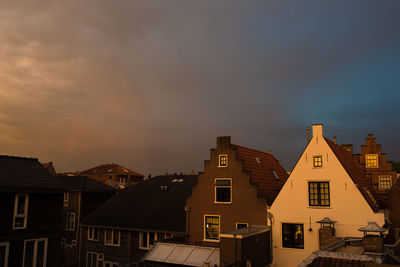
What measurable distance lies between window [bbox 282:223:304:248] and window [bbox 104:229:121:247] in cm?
1886

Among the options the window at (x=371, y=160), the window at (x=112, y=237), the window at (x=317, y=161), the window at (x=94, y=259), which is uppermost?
the window at (x=371, y=160)

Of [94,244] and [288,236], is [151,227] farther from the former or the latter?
[288,236]

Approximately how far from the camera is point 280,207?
79.8 ft

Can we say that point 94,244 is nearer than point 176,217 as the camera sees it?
No

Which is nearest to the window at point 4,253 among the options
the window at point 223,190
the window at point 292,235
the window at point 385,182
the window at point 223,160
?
the window at point 223,190

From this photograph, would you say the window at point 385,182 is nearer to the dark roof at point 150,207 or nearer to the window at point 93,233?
the dark roof at point 150,207

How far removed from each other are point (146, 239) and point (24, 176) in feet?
45.2

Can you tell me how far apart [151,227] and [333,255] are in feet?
69.3

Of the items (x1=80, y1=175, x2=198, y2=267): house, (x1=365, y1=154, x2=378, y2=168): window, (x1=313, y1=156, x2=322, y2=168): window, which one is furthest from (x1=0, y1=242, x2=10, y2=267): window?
(x1=365, y1=154, x2=378, y2=168): window

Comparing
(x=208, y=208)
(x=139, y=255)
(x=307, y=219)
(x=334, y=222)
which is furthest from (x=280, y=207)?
(x=139, y=255)

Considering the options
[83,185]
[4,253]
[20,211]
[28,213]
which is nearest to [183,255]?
[28,213]

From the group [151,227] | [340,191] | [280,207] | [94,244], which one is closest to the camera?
[340,191]

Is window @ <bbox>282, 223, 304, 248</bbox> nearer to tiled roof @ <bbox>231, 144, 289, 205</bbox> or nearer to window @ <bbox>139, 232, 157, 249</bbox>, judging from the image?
tiled roof @ <bbox>231, 144, 289, 205</bbox>

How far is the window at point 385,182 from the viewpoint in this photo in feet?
103
